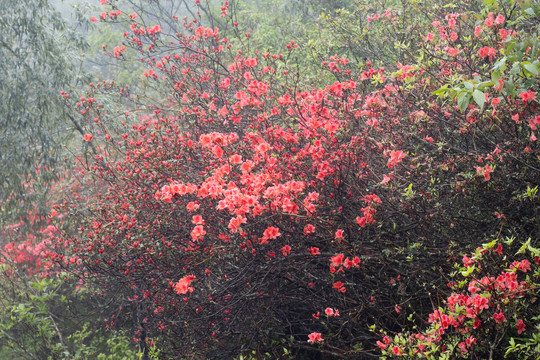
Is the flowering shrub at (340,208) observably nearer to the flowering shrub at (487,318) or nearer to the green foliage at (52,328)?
the flowering shrub at (487,318)

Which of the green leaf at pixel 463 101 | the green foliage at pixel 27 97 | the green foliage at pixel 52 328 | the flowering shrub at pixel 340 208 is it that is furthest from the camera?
the green foliage at pixel 27 97

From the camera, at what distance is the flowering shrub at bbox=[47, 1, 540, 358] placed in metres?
2.95

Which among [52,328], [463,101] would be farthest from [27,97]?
[463,101]

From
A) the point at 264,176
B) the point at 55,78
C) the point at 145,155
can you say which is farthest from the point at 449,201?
the point at 55,78

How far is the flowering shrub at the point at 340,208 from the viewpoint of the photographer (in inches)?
116

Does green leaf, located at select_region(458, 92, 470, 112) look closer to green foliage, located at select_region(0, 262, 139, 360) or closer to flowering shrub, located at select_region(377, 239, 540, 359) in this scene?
flowering shrub, located at select_region(377, 239, 540, 359)

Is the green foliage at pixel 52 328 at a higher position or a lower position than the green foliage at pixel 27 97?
lower

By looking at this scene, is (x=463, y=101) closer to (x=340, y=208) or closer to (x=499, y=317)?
(x=499, y=317)

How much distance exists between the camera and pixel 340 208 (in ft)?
11.0

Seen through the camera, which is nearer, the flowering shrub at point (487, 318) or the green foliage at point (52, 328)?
the flowering shrub at point (487, 318)

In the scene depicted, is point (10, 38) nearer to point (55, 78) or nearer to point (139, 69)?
point (55, 78)

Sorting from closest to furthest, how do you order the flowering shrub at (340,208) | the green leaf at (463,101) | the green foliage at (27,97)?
the green leaf at (463,101)
the flowering shrub at (340,208)
the green foliage at (27,97)

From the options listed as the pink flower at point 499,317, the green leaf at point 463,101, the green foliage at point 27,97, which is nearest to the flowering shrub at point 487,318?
the pink flower at point 499,317

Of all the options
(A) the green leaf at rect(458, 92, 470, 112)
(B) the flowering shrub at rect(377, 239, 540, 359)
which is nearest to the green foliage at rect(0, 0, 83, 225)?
(B) the flowering shrub at rect(377, 239, 540, 359)
